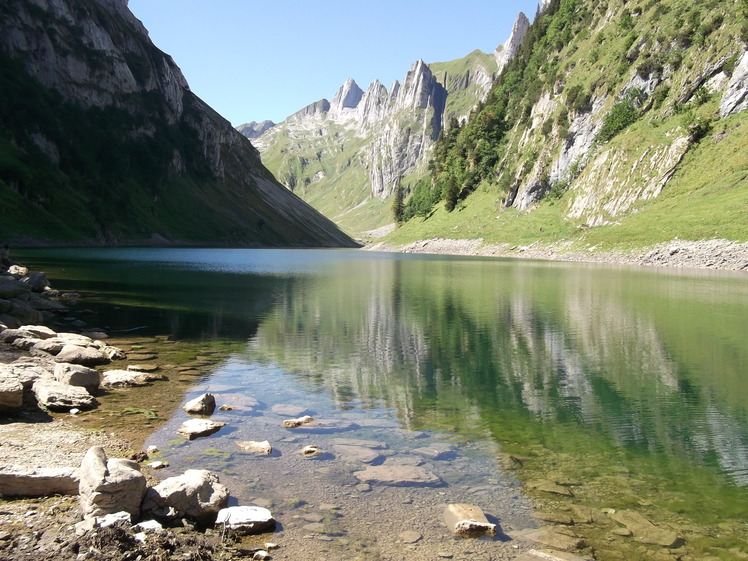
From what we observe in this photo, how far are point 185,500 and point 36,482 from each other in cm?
279

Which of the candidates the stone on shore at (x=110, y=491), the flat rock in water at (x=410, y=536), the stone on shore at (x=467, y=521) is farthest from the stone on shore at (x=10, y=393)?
the stone on shore at (x=467, y=521)

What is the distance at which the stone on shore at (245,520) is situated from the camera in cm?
908

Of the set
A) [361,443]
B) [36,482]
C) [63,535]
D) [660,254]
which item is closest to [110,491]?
[63,535]

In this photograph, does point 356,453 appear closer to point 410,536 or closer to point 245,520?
point 410,536

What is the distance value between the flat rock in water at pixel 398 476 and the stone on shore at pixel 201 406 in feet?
19.6

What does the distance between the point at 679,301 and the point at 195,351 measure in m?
36.9

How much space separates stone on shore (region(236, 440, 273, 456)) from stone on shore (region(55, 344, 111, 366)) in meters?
11.0

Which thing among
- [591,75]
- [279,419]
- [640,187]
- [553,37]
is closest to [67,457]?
[279,419]

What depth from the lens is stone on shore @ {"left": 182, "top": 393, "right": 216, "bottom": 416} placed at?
15547mm

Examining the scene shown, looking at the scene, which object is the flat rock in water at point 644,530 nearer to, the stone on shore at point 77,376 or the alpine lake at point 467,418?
the alpine lake at point 467,418

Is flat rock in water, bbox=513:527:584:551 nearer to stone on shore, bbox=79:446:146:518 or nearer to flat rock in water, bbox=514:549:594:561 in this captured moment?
flat rock in water, bbox=514:549:594:561

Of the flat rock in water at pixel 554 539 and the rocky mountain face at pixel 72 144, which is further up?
the rocky mountain face at pixel 72 144

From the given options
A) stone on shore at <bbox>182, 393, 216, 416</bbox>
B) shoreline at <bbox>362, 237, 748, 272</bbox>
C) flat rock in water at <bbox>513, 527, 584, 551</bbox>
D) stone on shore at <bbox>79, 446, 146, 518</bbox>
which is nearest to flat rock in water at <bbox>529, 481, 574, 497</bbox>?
flat rock in water at <bbox>513, 527, 584, 551</bbox>

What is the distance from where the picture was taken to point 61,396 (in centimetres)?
1524
